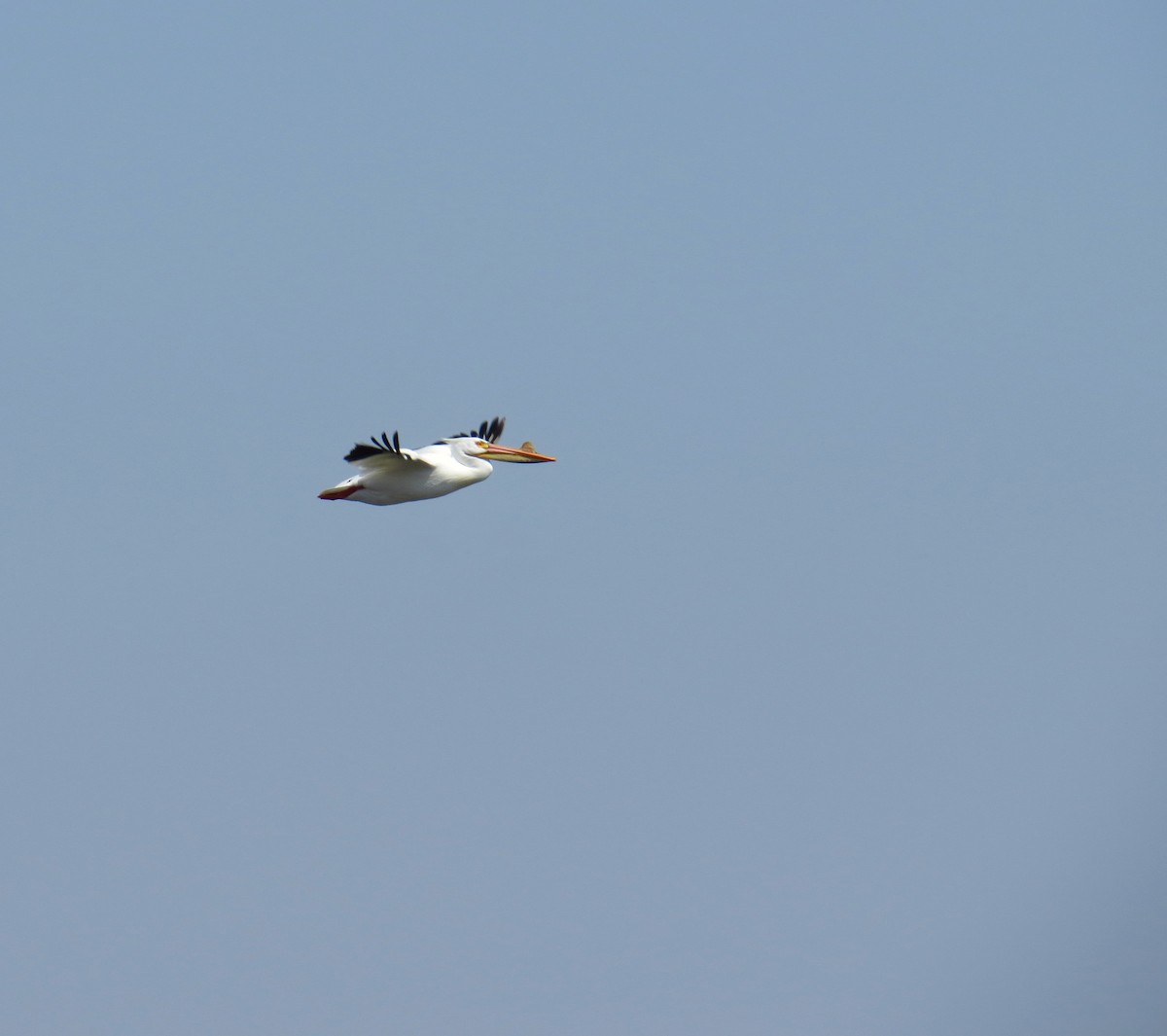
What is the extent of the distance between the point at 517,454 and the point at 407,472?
280cm

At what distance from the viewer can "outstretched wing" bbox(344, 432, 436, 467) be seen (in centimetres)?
2217

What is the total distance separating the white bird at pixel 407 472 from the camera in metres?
22.6

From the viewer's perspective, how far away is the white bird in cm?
2256

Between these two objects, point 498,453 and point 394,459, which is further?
point 498,453

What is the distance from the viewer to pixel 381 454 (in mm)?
22547

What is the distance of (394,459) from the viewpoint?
22.9 meters

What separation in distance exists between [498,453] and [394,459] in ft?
9.08

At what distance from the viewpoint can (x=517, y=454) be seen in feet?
84.1

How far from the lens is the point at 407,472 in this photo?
2311cm

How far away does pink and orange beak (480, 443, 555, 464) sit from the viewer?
25375 mm

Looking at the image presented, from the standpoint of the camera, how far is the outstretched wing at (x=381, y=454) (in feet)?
72.7

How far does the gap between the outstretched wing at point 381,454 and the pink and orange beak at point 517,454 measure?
2.34 metres

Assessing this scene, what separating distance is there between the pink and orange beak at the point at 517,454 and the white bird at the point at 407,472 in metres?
0.77

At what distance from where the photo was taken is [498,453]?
25.4 m
